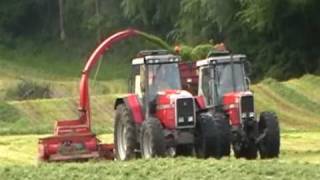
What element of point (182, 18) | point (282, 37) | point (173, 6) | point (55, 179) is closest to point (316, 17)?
point (282, 37)

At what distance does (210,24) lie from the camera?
53250mm

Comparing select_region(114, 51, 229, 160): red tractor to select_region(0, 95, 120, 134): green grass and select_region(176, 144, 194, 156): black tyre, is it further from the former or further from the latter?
select_region(0, 95, 120, 134): green grass

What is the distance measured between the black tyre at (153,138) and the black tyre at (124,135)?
3.06 ft

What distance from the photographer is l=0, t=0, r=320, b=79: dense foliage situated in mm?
47366

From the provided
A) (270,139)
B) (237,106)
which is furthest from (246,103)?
(270,139)

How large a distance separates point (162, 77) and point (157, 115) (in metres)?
0.79

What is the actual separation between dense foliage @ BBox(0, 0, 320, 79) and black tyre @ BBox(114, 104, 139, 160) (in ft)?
86.3

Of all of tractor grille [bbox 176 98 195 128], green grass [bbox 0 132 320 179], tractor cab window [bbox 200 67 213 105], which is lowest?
green grass [bbox 0 132 320 179]

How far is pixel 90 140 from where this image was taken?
65.1ft

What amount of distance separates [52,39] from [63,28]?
125cm

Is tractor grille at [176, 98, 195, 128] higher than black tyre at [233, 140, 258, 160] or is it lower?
higher

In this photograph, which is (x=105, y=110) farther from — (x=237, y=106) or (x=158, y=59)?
(x=237, y=106)

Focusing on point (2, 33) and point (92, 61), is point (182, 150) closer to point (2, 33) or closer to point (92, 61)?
point (92, 61)

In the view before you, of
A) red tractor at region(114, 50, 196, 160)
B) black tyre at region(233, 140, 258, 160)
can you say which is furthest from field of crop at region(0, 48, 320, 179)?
red tractor at region(114, 50, 196, 160)
